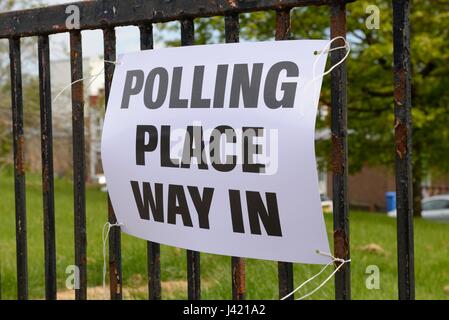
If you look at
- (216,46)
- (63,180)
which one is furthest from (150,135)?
(63,180)

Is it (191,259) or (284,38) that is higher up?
(284,38)

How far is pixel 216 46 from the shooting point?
1.97 metres

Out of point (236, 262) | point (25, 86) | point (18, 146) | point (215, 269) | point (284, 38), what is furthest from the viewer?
point (25, 86)

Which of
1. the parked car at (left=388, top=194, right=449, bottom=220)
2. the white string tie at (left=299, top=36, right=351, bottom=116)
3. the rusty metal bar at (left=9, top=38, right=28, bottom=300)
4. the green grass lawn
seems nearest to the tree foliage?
the green grass lawn

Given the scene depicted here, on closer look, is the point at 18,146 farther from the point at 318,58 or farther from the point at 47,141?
the point at 318,58

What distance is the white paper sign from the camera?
1.80m

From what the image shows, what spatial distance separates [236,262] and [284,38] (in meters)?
0.63

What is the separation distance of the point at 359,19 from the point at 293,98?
13.3 m

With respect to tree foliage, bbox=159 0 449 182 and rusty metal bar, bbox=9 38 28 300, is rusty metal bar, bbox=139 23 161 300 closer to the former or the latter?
rusty metal bar, bbox=9 38 28 300

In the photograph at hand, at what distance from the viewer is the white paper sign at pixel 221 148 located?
5.90 feet

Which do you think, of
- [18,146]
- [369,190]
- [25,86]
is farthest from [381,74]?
[369,190]

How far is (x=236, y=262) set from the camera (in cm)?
202
